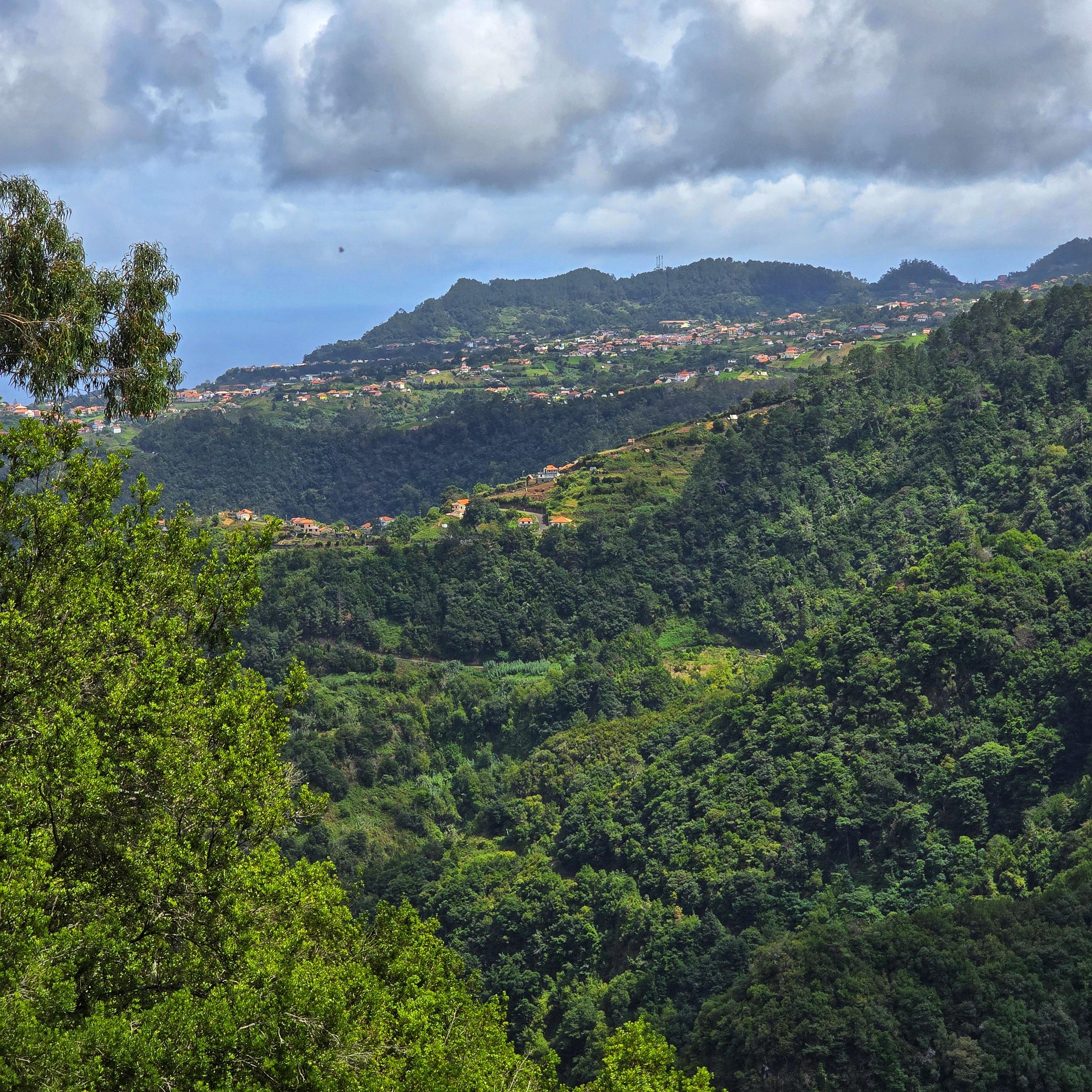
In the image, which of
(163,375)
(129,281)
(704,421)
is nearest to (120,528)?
(163,375)

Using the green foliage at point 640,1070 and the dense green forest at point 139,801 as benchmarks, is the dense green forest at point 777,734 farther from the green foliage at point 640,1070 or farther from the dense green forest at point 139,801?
the dense green forest at point 139,801

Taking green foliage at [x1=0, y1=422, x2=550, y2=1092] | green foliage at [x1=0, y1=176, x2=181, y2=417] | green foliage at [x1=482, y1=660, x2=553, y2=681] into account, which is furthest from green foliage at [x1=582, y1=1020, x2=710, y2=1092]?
green foliage at [x1=482, y1=660, x2=553, y2=681]

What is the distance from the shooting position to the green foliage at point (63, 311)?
38.4 feet

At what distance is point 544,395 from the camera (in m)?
127

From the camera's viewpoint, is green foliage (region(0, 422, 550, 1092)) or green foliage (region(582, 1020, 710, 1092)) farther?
green foliage (region(582, 1020, 710, 1092))

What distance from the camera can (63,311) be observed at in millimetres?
11906

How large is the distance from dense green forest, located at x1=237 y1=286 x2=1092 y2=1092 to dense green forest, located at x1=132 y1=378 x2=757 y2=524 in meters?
42.8

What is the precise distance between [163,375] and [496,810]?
35272 millimetres

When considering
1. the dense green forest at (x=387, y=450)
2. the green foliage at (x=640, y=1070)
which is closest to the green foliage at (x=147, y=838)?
the green foliage at (x=640, y=1070)

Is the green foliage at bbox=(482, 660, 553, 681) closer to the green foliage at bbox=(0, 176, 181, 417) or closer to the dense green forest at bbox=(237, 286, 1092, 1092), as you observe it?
the dense green forest at bbox=(237, 286, 1092, 1092)

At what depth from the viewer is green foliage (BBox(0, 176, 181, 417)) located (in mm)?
11719

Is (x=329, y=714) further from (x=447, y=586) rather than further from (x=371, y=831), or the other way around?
(x=447, y=586)

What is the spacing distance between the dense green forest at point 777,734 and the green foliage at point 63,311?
9799 millimetres

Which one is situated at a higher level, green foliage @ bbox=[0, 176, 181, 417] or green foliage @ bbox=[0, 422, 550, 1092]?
green foliage @ bbox=[0, 176, 181, 417]
